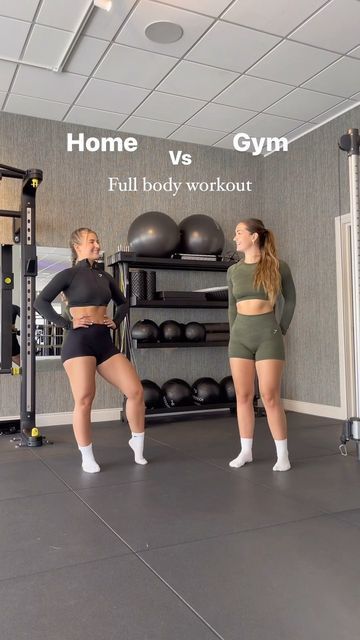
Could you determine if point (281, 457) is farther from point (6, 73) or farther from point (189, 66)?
point (6, 73)

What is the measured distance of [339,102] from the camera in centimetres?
463

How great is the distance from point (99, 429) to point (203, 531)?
2.57 metres

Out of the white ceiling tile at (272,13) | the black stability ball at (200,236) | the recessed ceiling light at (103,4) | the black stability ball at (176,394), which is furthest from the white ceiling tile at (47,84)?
the black stability ball at (176,394)

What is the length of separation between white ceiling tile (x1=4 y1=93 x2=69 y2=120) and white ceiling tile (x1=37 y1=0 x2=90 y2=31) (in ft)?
3.66

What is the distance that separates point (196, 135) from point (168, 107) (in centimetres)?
69

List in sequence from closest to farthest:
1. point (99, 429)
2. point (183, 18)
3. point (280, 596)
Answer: point (280, 596) < point (183, 18) < point (99, 429)

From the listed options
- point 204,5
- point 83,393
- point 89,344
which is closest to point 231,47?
point 204,5

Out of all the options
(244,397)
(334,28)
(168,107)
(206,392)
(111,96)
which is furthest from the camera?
(206,392)

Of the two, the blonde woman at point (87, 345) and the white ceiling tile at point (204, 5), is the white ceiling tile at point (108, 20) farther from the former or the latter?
the blonde woman at point (87, 345)

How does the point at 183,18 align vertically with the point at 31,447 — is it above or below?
above

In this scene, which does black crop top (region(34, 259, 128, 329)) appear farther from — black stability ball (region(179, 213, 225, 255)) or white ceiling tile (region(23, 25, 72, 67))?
black stability ball (region(179, 213, 225, 255))

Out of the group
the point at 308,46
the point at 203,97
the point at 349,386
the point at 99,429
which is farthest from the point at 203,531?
the point at 203,97

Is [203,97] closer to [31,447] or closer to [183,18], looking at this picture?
Answer: [183,18]

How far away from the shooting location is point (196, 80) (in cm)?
427
